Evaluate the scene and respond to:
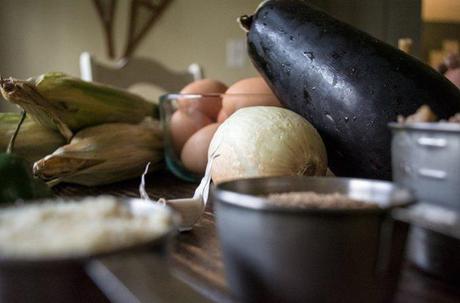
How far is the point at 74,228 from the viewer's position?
0.22 metres

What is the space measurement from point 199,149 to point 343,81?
0.19m

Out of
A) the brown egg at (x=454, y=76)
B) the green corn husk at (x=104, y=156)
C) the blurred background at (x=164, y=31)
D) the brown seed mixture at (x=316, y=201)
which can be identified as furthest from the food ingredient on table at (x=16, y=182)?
the blurred background at (x=164, y=31)

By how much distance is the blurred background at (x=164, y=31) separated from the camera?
1.96 m

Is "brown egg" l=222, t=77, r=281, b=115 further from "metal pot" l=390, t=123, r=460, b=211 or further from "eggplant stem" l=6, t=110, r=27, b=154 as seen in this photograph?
"metal pot" l=390, t=123, r=460, b=211

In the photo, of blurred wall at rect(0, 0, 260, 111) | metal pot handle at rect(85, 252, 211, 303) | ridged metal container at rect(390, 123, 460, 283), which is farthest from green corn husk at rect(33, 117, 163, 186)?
blurred wall at rect(0, 0, 260, 111)

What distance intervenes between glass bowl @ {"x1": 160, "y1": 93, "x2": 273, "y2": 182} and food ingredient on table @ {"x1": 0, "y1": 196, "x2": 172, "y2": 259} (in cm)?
34

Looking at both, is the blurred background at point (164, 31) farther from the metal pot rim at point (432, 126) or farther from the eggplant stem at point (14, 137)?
the metal pot rim at point (432, 126)

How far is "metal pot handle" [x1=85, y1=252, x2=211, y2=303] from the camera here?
198mm

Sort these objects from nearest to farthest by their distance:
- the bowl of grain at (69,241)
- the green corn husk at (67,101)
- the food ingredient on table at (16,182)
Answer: the bowl of grain at (69,241) < the food ingredient on table at (16,182) < the green corn husk at (67,101)

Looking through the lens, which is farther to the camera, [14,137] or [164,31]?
[164,31]

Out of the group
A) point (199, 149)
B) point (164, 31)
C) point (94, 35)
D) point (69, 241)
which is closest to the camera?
point (69, 241)

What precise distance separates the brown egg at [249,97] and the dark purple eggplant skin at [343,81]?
0.02m

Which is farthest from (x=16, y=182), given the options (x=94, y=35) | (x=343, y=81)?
(x=94, y=35)

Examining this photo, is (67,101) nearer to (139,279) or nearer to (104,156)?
(104,156)
